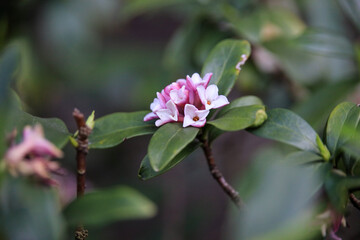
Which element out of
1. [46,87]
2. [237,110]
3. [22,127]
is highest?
[22,127]

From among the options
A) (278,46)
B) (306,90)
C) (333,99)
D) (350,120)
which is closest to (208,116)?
(350,120)

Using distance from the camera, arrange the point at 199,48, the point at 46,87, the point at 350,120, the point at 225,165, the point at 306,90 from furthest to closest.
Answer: the point at 225,165 < the point at 46,87 < the point at 306,90 < the point at 199,48 < the point at 350,120

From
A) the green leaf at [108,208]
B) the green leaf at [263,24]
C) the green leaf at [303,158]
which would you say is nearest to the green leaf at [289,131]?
the green leaf at [303,158]

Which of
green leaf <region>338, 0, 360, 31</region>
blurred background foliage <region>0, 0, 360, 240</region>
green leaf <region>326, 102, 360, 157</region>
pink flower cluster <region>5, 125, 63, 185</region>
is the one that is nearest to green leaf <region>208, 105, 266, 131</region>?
green leaf <region>326, 102, 360, 157</region>

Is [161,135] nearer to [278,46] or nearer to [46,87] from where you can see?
[278,46]

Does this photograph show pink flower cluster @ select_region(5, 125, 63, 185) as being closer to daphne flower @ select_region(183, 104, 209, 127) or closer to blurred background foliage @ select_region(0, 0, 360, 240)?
daphne flower @ select_region(183, 104, 209, 127)

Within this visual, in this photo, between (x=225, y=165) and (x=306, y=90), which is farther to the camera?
(x=225, y=165)

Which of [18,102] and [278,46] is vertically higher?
[18,102]

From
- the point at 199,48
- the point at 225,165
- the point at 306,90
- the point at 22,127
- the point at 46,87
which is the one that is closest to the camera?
the point at 22,127
